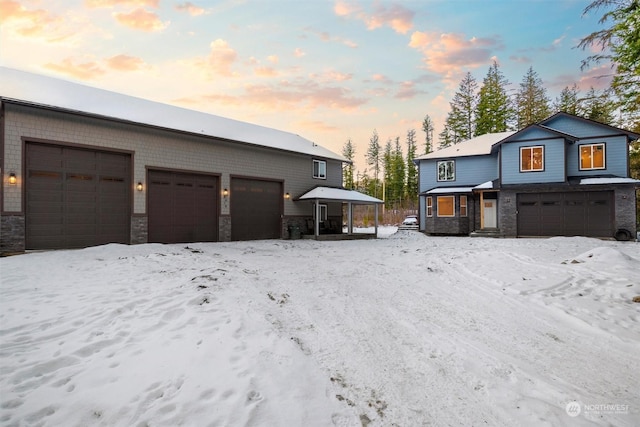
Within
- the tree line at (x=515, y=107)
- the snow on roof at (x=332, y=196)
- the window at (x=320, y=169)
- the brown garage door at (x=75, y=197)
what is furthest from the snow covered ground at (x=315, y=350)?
the window at (x=320, y=169)

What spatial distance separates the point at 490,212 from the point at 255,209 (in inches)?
603

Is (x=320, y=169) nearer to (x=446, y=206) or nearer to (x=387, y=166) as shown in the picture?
(x=446, y=206)

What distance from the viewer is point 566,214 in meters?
16.4

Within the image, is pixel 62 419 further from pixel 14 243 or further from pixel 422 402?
pixel 14 243

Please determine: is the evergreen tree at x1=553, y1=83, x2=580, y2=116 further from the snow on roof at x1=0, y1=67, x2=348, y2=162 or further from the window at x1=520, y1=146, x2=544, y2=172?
the snow on roof at x1=0, y1=67, x2=348, y2=162

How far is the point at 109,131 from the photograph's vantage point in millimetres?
11406

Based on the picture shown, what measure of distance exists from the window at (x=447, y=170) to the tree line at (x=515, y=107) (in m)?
7.43

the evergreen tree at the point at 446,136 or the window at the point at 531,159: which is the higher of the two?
the evergreen tree at the point at 446,136

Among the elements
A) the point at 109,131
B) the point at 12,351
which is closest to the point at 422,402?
the point at 12,351

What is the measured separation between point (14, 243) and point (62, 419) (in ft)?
34.4

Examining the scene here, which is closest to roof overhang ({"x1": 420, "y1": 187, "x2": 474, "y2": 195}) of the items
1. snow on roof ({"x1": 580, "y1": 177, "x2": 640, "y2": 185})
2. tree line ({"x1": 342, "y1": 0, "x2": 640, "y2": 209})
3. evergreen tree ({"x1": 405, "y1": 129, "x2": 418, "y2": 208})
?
snow on roof ({"x1": 580, "y1": 177, "x2": 640, "y2": 185})

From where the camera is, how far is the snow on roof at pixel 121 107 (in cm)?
1047

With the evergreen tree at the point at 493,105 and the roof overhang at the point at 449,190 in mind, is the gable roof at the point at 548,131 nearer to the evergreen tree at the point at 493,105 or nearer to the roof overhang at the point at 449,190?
the roof overhang at the point at 449,190

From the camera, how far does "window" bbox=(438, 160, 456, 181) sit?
22062 mm
